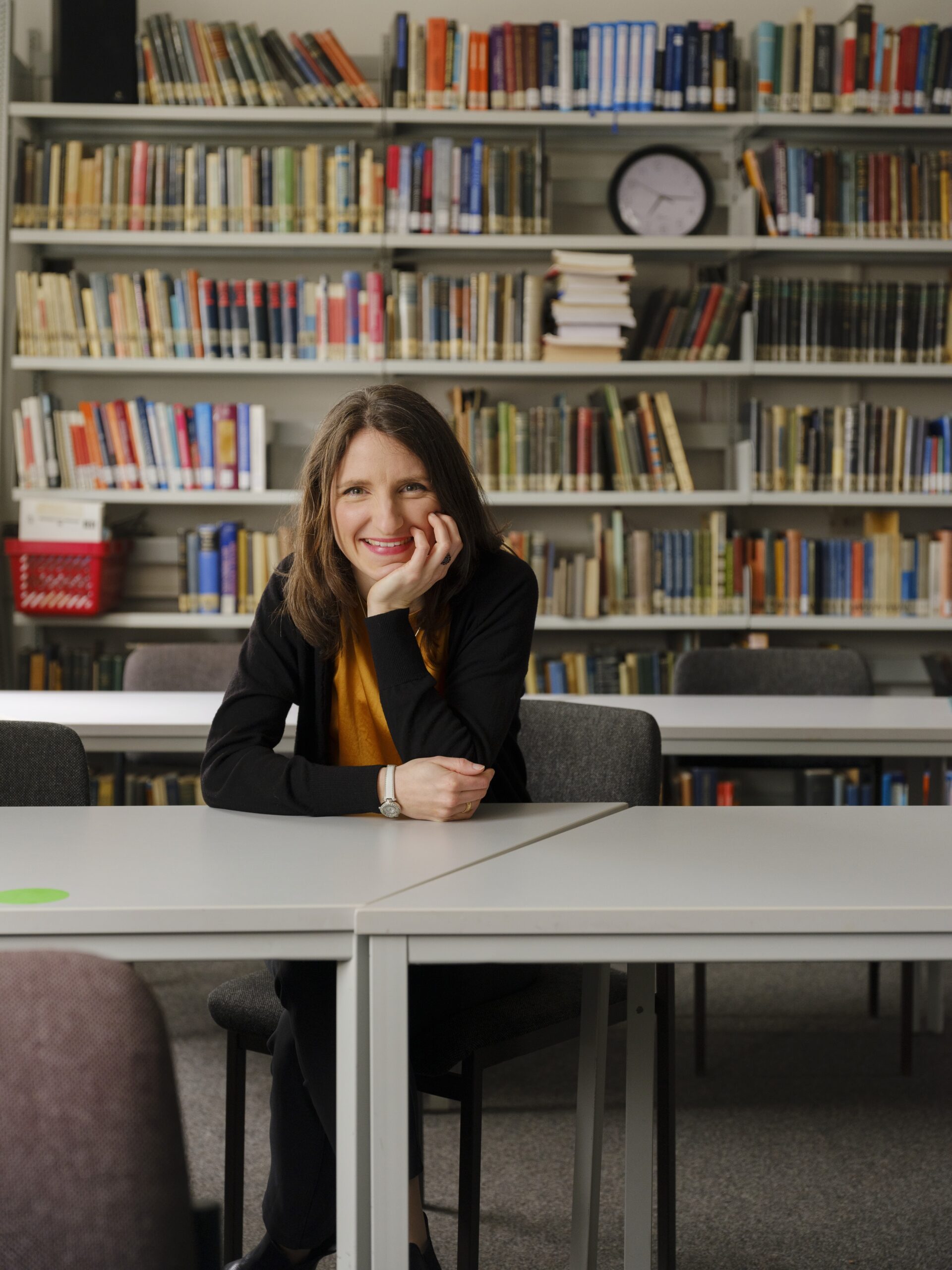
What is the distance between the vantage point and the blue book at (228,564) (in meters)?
4.04

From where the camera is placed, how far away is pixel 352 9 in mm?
4238

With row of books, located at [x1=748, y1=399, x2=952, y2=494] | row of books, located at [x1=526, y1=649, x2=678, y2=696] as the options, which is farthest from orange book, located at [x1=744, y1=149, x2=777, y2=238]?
row of books, located at [x1=526, y1=649, x2=678, y2=696]

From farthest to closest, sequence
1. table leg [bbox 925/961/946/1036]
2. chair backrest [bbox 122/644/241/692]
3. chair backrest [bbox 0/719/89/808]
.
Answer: chair backrest [bbox 122/644/241/692], table leg [bbox 925/961/946/1036], chair backrest [bbox 0/719/89/808]

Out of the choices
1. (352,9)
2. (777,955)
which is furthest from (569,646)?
(777,955)

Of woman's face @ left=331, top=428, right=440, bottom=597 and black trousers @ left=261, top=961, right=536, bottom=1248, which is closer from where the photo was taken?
black trousers @ left=261, top=961, right=536, bottom=1248

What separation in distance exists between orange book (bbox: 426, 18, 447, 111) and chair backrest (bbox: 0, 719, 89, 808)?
294 cm

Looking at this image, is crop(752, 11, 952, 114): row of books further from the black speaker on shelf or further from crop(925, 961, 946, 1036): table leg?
crop(925, 961, 946, 1036): table leg

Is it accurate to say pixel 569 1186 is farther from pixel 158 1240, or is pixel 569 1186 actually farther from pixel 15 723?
pixel 158 1240

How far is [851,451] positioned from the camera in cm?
405

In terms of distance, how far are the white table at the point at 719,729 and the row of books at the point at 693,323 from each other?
1.77 m

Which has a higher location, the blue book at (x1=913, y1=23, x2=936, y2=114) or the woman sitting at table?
the blue book at (x1=913, y1=23, x2=936, y2=114)

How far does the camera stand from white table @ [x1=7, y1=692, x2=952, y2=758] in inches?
93.6

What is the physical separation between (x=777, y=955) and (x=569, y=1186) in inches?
44.7

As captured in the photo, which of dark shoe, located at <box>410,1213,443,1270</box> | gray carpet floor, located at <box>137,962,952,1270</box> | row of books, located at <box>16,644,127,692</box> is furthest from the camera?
row of books, located at <box>16,644,127,692</box>
